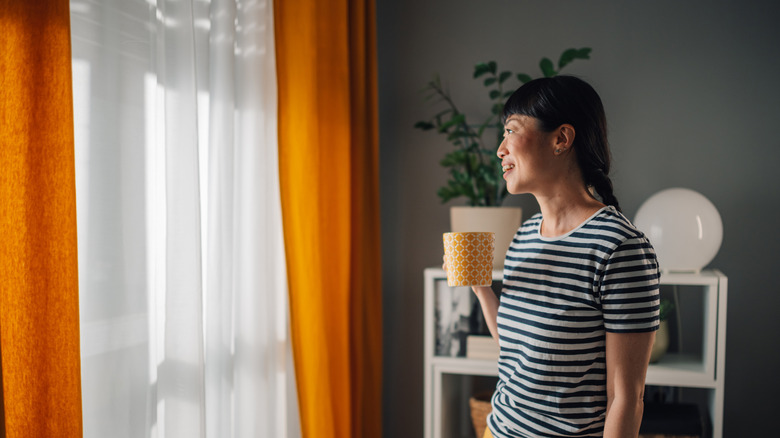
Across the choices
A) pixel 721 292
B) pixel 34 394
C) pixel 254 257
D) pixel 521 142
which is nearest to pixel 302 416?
pixel 254 257

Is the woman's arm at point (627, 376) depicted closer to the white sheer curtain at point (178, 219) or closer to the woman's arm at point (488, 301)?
the woman's arm at point (488, 301)

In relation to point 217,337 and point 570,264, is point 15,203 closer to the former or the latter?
point 217,337

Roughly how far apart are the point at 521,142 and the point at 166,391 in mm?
894

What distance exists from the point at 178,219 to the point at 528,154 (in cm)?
74

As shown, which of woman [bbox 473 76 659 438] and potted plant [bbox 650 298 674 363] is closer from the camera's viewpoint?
woman [bbox 473 76 659 438]

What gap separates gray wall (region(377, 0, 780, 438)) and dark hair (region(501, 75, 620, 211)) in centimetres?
130

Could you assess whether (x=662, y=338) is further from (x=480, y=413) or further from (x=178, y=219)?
(x=178, y=219)

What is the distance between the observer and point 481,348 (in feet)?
6.66

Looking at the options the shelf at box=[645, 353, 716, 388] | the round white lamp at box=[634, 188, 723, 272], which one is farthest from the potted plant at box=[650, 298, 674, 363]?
the round white lamp at box=[634, 188, 723, 272]

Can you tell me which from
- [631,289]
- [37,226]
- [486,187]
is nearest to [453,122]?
[486,187]

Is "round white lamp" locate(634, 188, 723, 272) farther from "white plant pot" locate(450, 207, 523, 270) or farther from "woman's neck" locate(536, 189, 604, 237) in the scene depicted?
"woman's neck" locate(536, 189, 604, 237)

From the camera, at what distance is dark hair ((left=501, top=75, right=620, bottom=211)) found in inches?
39.7

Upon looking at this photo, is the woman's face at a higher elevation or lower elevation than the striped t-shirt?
higher

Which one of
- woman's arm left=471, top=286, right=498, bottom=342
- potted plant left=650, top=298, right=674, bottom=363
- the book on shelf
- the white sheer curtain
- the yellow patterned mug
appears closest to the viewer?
the white sheer curtain
